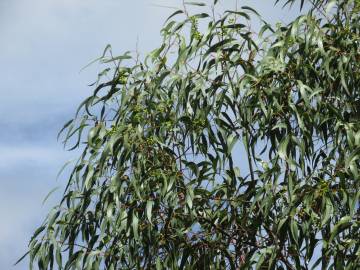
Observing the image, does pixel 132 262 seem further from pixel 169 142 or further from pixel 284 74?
pixel 284 74

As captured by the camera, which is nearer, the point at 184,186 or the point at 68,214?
the point at 184,186

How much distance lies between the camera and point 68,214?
6219 millimetres

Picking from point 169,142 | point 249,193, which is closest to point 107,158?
point 169,142

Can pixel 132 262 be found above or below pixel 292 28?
below

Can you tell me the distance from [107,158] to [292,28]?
124 cm

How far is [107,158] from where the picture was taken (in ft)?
19.9

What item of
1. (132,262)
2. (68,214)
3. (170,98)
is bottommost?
(132,262)

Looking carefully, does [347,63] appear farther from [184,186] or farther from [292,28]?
[184,186]

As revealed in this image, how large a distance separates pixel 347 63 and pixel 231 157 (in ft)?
2.65

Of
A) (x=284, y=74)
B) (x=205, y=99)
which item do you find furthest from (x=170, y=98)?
(x=284, y=74)

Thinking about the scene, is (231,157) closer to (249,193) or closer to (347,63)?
(249,193)

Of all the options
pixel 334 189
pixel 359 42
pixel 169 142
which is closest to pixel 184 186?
pixel 169 142

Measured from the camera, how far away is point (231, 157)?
5.97m

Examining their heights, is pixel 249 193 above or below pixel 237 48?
below
